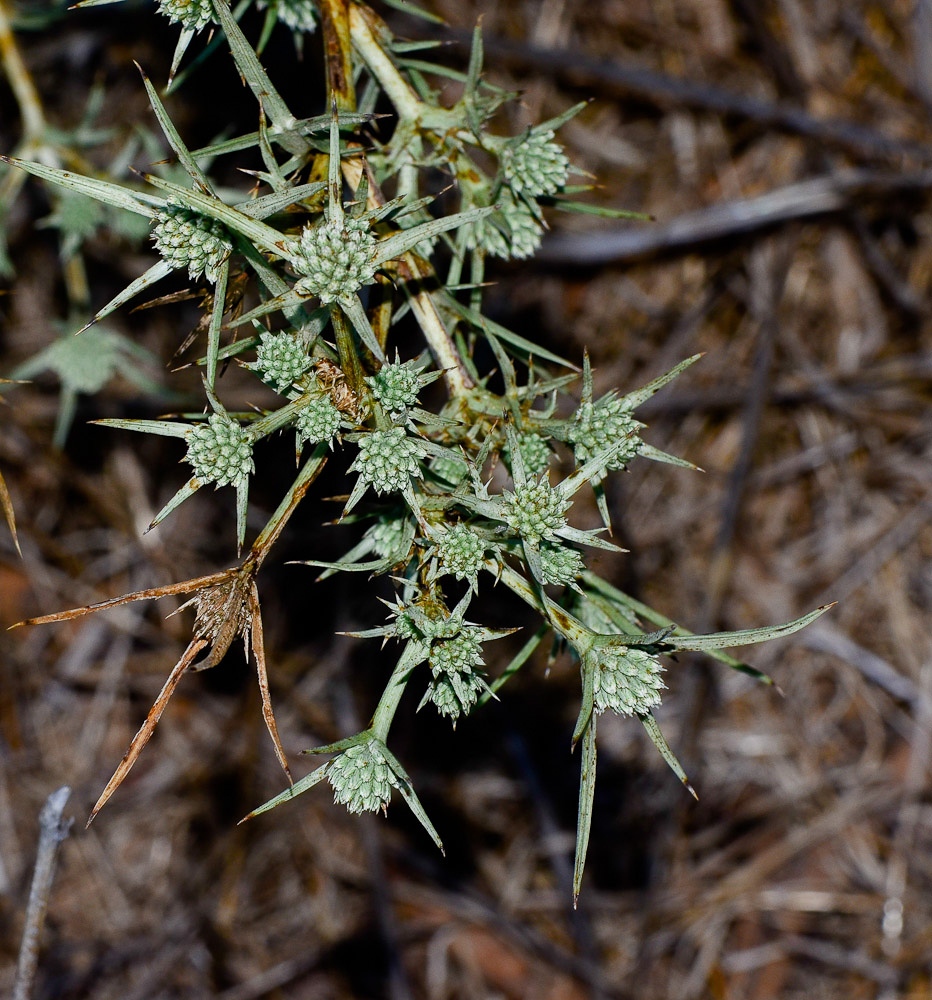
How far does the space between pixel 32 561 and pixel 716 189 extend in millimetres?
2866

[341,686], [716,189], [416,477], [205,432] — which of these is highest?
[205,432]

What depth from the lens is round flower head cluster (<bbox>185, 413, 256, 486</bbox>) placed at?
1.00 meters

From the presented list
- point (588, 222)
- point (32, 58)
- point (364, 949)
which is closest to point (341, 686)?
point (364, 949)

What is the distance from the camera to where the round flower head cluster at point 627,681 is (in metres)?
1.05

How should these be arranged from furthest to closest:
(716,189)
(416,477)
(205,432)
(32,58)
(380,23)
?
(716,189) → (32,58) → (380,23) → (416,477) → (205,432)

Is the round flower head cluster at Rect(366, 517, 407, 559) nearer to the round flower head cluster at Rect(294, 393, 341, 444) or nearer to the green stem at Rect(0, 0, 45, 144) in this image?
the round flower head cluster at Rect(294, 393, 341, 444)

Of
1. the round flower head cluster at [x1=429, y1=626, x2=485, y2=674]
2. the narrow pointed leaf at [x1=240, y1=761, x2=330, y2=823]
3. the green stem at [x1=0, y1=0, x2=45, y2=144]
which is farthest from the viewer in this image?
the green stem at [x1=0, y1=0, x2=45, y2=144]

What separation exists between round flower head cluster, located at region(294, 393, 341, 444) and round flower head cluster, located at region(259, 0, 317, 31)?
2.57ft

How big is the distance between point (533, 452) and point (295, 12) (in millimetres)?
897

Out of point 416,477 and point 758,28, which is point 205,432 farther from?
point 758,28

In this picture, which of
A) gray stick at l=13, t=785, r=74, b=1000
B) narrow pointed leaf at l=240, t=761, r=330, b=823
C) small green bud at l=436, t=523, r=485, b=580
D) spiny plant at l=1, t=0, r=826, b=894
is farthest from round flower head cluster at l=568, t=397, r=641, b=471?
gray stick at l=13, t=785, r=74, b=1000

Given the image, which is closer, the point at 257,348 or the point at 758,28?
the point at 257,348

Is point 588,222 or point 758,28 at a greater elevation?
point 758,28

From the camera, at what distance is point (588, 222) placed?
112 inches
